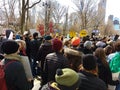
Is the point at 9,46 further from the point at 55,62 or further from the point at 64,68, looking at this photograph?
the point at 55,62

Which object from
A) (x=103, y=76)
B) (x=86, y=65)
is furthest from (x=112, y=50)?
(x=86, y=65)

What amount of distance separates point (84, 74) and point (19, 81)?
1.05m

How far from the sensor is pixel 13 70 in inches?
204

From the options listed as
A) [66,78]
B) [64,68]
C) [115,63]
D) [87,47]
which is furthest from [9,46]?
[87,47]

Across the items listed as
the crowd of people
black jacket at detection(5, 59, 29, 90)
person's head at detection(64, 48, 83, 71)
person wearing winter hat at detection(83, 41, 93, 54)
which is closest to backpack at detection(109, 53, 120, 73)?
the crowd of people

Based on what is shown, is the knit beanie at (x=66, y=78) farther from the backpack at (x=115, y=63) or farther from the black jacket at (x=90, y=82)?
the backpack at (x=115, y=63)

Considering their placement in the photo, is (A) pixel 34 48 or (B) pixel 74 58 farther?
(A) pixel 34 48

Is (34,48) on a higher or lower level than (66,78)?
lower

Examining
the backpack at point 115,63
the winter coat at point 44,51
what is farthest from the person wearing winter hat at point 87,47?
the backpack at point 115,63

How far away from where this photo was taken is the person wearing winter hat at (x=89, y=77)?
4.89m

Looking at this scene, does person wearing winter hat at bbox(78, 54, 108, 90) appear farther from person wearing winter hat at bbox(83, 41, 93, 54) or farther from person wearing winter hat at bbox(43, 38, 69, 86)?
person wearing winter hat at bbox(83, 41, 93, 54)

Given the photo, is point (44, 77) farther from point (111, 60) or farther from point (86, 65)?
point (86, 65)

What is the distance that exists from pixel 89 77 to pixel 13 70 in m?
1.19

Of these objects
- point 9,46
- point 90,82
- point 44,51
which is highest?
point 9,46
